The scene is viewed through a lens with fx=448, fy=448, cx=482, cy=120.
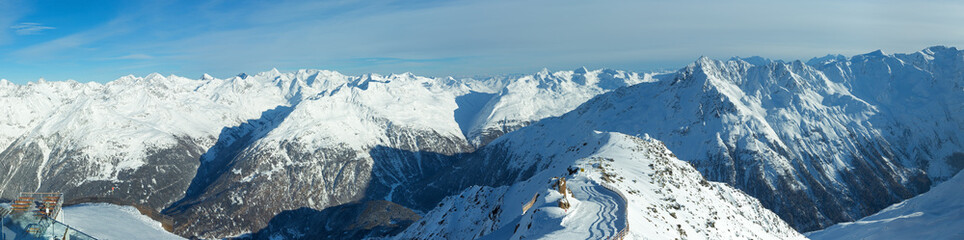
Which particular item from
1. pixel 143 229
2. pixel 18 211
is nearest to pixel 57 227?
pixel 18 211

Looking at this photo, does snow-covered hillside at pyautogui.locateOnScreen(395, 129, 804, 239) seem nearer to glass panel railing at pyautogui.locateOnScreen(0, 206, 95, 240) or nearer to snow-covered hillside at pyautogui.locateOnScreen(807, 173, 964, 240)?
snow-covered hillside at pyautogui.locateOnScreen(807, 173, 964, 240)

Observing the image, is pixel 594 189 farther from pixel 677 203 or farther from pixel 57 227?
pixel 57 227

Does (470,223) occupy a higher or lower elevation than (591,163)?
lower

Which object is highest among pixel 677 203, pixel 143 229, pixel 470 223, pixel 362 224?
pixel 143 229

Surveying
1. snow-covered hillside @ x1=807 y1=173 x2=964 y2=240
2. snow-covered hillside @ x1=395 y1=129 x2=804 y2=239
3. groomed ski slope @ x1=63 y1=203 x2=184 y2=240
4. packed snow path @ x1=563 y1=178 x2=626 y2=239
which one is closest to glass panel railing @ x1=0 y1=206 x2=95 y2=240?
groomed ski slope @ x1=63 y1=203 x2=184 y2=240

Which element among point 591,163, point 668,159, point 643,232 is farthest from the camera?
point 668,159

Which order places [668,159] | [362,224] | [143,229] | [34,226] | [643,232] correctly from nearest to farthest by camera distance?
[34,226] < [143,229] < [643,232] < [668,159] < [362,224]

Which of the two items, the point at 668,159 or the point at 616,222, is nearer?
the point at 616,222
